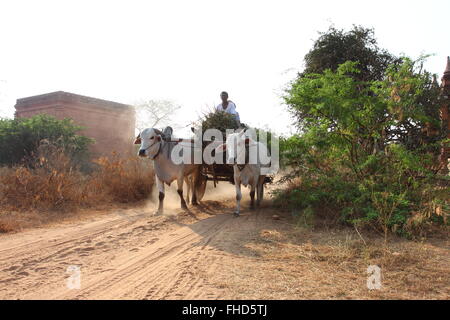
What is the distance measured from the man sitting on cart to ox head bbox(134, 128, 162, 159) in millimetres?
1742

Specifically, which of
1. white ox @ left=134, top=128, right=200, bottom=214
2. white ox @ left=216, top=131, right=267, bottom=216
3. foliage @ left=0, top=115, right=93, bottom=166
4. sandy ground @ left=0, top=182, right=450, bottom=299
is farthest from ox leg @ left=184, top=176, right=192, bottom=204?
foliage @ left=0, top=115, right=93, bottom=166

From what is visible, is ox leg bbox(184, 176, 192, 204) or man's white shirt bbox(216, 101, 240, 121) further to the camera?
ox leg bbox(184, 176, 192, 204)

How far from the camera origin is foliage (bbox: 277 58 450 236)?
5488 millimetres

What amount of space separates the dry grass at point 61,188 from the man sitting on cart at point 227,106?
3.00 metres

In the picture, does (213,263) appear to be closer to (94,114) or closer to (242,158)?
(242,158)

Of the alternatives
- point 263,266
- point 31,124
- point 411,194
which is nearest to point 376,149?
point 411,194

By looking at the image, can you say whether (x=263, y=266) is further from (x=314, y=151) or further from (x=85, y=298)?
(x=314, y=151)

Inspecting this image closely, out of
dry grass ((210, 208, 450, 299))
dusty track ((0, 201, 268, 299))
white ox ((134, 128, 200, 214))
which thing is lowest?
dusty track ((0, 201, 268, 299))

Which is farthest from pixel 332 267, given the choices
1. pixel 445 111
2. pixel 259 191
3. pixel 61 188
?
pixel 445 111

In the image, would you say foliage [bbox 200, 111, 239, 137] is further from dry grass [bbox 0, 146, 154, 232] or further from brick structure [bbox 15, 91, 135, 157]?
brick structure [bbox 15, 91, 135, 157]

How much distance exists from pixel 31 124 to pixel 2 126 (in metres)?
1.31

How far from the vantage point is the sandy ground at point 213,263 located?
3.09 metres

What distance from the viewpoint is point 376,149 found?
645 centimetres
